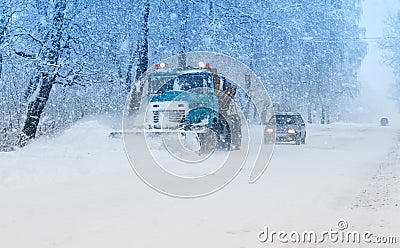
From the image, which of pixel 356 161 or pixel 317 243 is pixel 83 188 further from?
pixel 356 161

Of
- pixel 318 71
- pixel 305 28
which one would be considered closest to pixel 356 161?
pixel 305 28

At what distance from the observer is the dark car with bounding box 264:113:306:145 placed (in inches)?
1051

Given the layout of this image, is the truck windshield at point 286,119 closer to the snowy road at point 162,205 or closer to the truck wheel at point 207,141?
the truck wheel at point 207,141

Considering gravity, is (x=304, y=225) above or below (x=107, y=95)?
below

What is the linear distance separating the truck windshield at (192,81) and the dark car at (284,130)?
865 centimetres

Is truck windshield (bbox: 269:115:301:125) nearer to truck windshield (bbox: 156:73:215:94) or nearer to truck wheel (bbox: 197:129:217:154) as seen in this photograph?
truck windshield (bbox: 156:73:215:94)

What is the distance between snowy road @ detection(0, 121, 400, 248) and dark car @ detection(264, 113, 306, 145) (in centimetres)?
1131

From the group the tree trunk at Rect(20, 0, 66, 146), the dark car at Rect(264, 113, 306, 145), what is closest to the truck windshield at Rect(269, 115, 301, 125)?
the dark car at Rect(264, 113, 306, 145)

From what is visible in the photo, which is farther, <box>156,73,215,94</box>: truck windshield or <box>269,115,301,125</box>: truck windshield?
<box>269,115,301,125</box>: truck windshield

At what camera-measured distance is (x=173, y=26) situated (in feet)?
77.3

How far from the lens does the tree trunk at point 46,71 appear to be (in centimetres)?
1758

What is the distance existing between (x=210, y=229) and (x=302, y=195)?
3456mm

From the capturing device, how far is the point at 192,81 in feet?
61.7

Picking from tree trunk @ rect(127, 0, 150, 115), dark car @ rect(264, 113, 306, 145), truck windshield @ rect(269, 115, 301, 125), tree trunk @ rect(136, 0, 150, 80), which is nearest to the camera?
tree trunk @ rect(127, 0, 150, 115)
